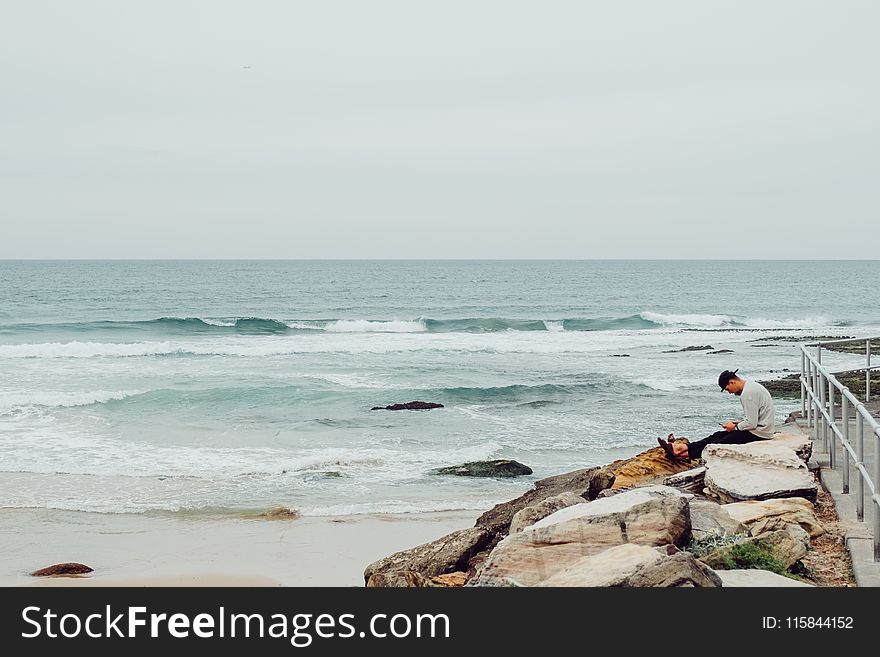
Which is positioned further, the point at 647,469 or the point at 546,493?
the point at 546,493

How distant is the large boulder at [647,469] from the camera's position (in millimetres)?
9078

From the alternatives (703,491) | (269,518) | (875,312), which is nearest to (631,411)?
(269,518)

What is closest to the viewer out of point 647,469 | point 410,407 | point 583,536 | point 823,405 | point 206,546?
point 583,536

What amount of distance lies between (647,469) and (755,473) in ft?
5.40

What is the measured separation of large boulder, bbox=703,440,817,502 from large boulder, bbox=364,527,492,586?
2026 millimetres

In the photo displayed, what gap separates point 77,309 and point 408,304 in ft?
72.1

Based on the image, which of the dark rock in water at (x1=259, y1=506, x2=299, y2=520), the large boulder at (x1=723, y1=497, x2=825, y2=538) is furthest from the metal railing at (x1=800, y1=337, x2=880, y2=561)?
the dark rock in water at (x1=259, y1=506, x2=299, y2=520)

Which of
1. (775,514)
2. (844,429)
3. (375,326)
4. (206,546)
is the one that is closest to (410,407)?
Answer: (206,546)

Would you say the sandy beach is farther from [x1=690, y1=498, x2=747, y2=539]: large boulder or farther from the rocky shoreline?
[x1=690, y1=498, x2=747, y2=539]: large boulder

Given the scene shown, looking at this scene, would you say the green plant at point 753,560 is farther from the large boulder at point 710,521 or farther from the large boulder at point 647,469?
the large boulder at point 647,469

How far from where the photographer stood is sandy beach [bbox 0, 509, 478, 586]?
31.5ft

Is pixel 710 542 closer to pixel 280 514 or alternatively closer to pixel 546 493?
pixel 546 493

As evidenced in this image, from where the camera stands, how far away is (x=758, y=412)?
898 centimetres
